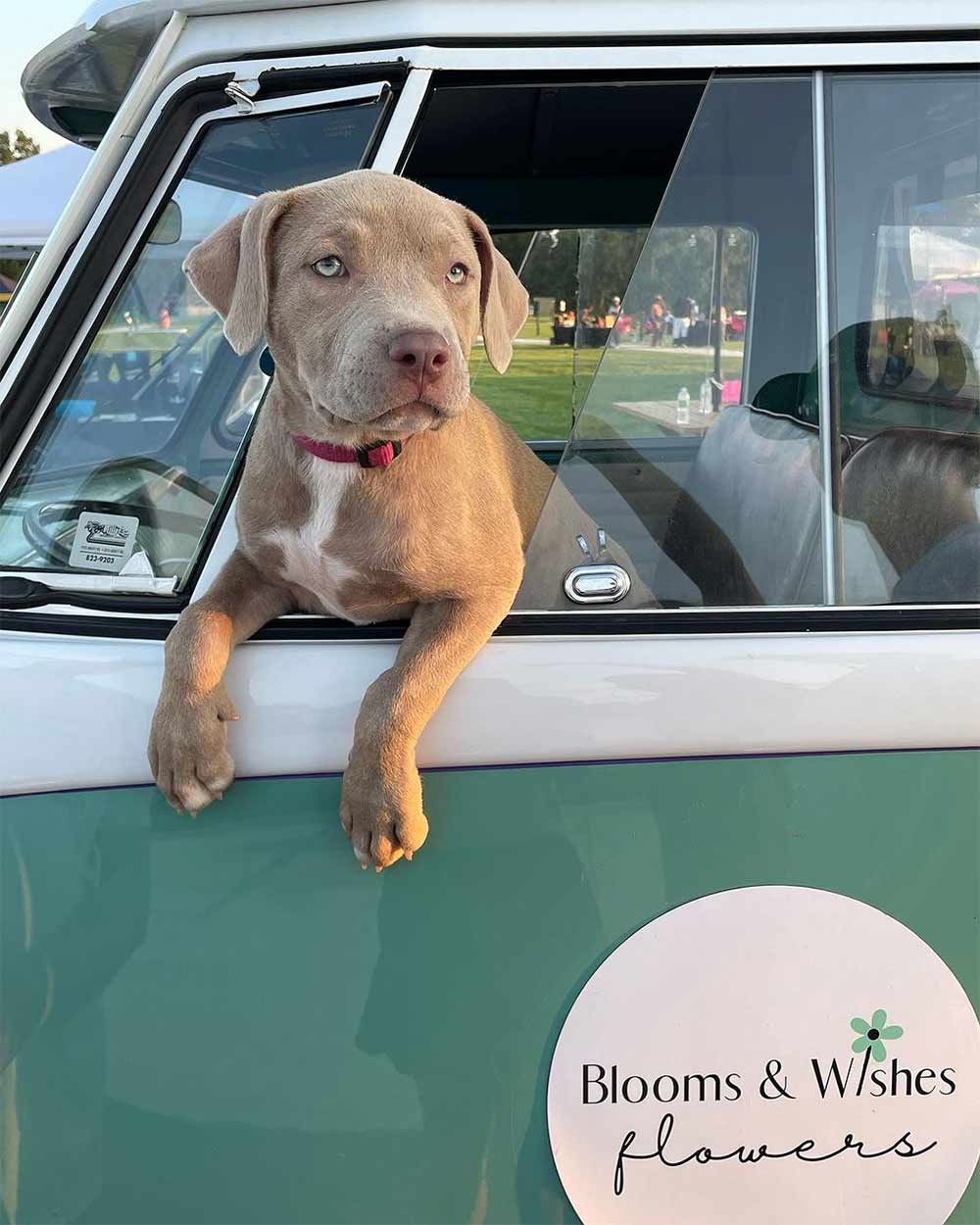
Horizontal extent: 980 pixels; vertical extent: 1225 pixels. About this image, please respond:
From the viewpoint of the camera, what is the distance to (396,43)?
1.83m

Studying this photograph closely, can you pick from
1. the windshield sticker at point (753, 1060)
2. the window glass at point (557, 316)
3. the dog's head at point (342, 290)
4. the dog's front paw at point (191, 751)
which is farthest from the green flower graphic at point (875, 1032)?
the window glass at point (557, 316)

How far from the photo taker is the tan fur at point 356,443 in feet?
5.79

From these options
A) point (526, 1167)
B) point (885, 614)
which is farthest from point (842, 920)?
point (526, 1167)

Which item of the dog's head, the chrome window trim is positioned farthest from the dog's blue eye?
the chrome window trim

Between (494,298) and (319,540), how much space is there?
571 millimetres

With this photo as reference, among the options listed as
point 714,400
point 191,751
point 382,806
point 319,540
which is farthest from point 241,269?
point 714,400

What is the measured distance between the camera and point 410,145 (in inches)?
74.9

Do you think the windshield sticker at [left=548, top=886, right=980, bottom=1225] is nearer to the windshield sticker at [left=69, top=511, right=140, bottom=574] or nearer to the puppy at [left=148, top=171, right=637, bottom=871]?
the puppy at [left=148, top=171, right=637, bottom=871]

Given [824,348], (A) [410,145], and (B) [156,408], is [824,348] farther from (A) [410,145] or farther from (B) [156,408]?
(B) [156,408]

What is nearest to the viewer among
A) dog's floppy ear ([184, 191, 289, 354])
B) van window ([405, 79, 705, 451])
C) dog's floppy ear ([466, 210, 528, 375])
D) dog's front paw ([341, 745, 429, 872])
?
dog's front paw ([341, 745, 429, 872])

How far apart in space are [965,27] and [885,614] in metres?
0.96

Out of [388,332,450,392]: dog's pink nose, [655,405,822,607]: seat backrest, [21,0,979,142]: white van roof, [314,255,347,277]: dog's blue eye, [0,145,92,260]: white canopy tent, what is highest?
[0,145,92,260]: white canopy tent

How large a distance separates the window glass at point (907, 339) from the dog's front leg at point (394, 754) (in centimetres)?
72

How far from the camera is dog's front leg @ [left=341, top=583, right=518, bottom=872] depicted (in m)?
1.67
